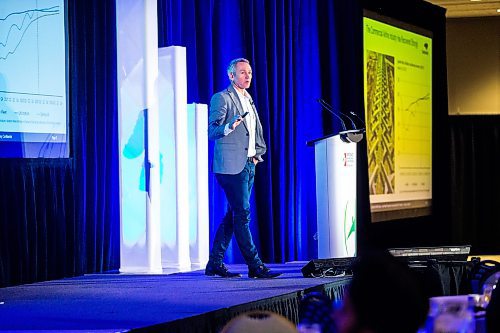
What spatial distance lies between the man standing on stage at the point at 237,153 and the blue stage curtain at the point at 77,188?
105 centimetres

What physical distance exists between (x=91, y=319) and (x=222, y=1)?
4.21 meters

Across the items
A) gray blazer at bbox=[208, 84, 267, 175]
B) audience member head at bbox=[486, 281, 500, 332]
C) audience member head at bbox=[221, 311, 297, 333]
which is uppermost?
gray blazer at bbox=[208, 84, 267, 175]

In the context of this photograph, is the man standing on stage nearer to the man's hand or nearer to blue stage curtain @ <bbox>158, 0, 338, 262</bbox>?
the man's hand

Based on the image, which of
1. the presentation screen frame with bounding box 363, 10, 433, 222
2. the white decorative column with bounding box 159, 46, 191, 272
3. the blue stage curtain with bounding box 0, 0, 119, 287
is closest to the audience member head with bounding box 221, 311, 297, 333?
the blue stage curtain with bounding box 0, 0, 119, 287

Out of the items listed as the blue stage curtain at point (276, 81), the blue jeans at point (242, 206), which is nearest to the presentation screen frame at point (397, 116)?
the blue stage curtain at point (276, 81)

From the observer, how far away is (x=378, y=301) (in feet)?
4.24

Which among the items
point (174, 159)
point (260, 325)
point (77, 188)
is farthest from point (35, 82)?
point (260, 325)

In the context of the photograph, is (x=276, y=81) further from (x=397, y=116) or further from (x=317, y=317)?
(x=317, y=317)

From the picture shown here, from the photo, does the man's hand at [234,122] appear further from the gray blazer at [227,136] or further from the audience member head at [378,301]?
the audience member head at [378,301]

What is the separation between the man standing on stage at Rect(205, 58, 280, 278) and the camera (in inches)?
217

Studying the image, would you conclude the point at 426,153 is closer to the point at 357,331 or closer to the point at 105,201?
the point at 105,201

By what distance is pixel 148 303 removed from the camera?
175 inches

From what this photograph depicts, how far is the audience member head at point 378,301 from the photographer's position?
1.29 meters

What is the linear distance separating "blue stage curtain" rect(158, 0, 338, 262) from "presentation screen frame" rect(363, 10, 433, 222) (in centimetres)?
40
